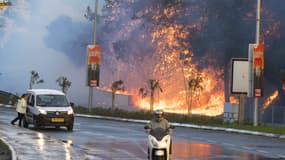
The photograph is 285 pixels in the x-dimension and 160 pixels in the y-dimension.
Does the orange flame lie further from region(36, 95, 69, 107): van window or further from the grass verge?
the grass verge

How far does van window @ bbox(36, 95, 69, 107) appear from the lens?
28.5 metres

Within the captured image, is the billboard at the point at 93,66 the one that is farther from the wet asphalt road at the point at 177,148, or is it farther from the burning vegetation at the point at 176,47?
the wet asphalt road at the point at 177,148

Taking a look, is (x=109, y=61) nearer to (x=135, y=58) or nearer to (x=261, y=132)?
(x=135, y=58)

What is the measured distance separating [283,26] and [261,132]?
2237 cm

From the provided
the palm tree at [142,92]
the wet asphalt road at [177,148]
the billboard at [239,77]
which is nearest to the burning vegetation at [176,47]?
the palm tree at [142,92]

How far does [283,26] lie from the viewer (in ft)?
168

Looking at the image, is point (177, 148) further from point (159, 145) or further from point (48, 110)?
point (48, 110)

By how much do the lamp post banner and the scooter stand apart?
21.3 m

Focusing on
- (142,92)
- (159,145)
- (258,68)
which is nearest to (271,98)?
(142,92)

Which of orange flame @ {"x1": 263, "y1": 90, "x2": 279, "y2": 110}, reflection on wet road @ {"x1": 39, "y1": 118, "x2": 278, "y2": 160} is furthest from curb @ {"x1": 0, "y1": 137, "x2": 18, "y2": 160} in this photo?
orange flame @ {"x1": 263, "y1": 90, "x2": 279, "y2": 110}

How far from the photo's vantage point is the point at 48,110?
1093 inches

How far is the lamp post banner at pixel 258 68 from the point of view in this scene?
1379 inches

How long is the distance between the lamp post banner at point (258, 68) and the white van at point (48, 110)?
1157 centimetres

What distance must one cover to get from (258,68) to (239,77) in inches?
102
